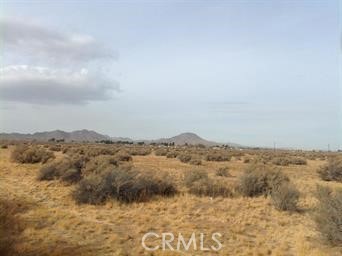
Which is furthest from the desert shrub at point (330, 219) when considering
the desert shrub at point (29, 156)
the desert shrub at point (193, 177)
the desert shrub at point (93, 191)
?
the desert shrub at point (29, 156)

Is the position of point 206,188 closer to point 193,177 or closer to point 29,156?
point 193,177

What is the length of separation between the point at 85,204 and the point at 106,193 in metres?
1.24

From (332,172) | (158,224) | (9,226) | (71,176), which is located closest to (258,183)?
(158,224)

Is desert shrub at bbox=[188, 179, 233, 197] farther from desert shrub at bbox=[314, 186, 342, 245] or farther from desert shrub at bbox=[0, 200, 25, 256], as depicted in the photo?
desert shrub at bbox=[0, 200, 25, 256]

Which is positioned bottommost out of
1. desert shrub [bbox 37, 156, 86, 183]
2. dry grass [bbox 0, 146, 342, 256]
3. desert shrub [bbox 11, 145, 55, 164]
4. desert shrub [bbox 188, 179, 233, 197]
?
dry grass [bbox 0, 146, 342, 256]

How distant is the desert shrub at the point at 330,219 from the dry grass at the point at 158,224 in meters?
0.25

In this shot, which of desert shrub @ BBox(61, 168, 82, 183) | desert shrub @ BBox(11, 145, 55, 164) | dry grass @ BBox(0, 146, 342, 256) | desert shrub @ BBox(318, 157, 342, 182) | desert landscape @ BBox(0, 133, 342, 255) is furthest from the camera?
desert shrub @ BBox(11, 145, 55, 164)

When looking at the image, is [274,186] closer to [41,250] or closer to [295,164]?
[41,250]

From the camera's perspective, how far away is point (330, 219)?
1212 cm

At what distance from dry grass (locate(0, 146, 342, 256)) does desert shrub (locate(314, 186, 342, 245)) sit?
0.82ft

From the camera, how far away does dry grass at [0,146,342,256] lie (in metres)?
11.6

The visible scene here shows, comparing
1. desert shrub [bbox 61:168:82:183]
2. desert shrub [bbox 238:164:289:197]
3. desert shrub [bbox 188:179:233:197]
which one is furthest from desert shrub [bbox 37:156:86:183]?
desert shrub [bbox 238:164:289:197]

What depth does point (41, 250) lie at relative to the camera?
11.0 meters

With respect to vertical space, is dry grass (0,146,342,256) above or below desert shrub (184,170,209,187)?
below
